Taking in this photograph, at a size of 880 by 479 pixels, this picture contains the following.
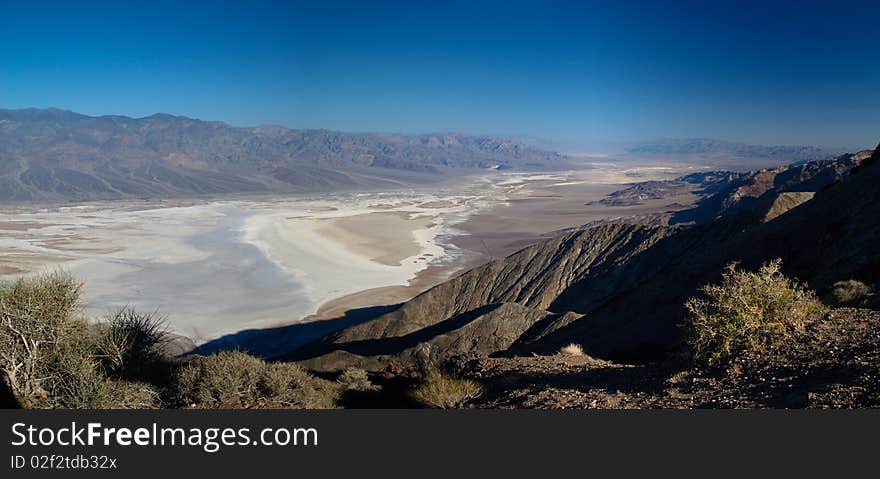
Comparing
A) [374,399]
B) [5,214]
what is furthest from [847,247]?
[5,214]

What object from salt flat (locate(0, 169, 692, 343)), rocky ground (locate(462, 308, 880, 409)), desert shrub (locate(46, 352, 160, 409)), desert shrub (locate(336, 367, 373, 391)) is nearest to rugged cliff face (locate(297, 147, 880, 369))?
desert shrub (locate(336, 367, 373, 391))

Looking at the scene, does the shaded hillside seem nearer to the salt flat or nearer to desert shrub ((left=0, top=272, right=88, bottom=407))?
the salt flat

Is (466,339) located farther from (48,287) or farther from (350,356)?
(48,287)

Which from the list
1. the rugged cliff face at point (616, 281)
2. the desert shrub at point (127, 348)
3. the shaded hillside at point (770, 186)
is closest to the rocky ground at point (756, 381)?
the rugged cliff face at point (616, 281)

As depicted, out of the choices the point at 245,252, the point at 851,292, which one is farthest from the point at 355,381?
the point at 245,252

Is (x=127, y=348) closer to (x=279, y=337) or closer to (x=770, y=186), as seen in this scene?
(x=279, y=337)

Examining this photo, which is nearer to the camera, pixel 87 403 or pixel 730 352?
pixel 730 352

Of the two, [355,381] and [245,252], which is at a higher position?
[355,381]
